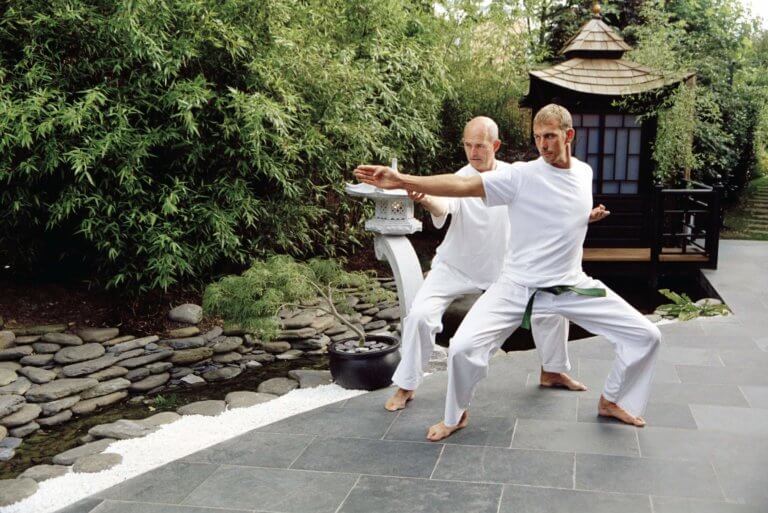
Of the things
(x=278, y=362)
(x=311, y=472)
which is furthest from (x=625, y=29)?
(x=311, y=472)

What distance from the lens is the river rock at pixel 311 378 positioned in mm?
4859

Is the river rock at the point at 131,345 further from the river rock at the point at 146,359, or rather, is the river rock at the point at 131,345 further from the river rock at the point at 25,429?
the river rock at the point at 25,429

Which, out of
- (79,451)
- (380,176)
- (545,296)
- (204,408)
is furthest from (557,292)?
(79,451)

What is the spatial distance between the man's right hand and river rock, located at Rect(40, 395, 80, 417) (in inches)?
119

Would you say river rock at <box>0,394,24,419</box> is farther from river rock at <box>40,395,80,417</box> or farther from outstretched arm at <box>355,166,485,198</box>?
outstretched arm at <box>355,166,485,198</box>

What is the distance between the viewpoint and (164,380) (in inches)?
223

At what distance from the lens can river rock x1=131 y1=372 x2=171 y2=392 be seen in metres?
5.53

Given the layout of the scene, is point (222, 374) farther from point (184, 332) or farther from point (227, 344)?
point (184, 332)

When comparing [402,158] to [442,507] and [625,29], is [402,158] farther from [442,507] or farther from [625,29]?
[442,507]

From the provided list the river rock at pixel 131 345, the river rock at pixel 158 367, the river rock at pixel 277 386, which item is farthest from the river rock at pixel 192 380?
the river rock at pixel 277 386

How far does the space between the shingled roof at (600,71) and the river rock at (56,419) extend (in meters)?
6.25

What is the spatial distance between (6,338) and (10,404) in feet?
3.31

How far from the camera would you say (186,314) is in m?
6.49

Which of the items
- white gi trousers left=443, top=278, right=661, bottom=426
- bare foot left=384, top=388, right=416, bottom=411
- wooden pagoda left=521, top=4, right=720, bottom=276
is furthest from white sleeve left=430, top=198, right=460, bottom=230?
wooden pagoda left=521, top=4, right=720, bottom=276
